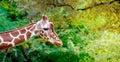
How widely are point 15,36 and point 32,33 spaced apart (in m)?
0.29

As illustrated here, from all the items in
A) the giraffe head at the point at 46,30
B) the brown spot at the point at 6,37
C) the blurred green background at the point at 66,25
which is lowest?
the blurred green background at the point at 66,25

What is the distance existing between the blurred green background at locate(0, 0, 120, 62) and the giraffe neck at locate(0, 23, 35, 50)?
8.15 feet

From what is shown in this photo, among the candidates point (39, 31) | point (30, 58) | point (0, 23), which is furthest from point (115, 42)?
point (39, 31)

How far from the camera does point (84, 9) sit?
402 inches

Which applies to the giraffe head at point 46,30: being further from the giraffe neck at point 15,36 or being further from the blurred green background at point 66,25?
the blurred green background at point 66,25

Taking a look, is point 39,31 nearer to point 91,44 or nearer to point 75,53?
point 75,53

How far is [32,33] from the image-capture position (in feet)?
23.5

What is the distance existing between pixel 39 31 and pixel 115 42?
5.27 meters

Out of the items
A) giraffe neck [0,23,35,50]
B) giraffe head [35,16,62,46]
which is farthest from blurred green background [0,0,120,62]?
giraffe head [35,16,62,46]

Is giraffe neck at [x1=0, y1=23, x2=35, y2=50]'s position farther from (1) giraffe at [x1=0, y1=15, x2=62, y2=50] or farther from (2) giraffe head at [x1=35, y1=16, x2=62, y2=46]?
(2) giraffe head at [x1=35, y1=16, x2=62, y2=46]

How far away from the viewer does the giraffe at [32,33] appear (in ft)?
23.0

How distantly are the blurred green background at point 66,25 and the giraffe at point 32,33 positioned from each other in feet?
8.18

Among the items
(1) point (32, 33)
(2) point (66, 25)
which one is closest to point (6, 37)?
(1) point (32, 33)

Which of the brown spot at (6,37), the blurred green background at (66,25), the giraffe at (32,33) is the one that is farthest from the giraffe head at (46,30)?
the blurred green background at (66,25)
